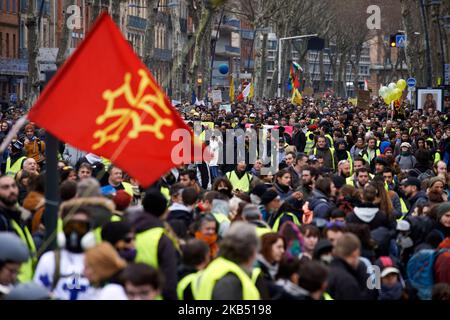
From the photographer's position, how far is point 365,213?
1114 centimetres

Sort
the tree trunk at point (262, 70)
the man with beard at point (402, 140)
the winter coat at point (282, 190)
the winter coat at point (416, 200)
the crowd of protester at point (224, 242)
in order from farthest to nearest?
the tree trunk at point (262, 70), the man with beard at point (402, 140), the winter coat at point (282, 190), the winter coat at point (416, 200), the crowd of protester at point (224, 242)

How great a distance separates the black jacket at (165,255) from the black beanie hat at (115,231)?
31cm

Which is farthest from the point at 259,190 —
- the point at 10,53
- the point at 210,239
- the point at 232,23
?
the point at 232,23

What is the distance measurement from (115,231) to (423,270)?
293cm

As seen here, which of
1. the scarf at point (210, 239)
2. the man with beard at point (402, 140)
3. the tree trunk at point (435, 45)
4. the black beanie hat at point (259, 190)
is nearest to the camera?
the scarf at point (210, 239)

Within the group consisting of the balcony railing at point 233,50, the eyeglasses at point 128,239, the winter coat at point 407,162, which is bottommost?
the winter coat at point 407,162

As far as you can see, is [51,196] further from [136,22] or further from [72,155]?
[136,22]

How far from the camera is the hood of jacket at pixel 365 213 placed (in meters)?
11.1

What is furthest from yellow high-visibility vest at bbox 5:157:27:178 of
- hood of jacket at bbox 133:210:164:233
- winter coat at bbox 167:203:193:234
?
hood of jacket at bbox 133:210:164:233

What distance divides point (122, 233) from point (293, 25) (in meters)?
87.3

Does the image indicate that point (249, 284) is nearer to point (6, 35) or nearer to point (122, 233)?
point (122, 233)

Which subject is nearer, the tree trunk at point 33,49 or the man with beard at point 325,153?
the man with beard at point 325,153

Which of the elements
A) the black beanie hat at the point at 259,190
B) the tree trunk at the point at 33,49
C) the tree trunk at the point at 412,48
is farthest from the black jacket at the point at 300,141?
the tree trunk at the point at 412,48

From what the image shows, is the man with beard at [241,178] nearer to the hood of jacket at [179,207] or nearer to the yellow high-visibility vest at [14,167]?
the yellow high-visibility vest at [14,167]
